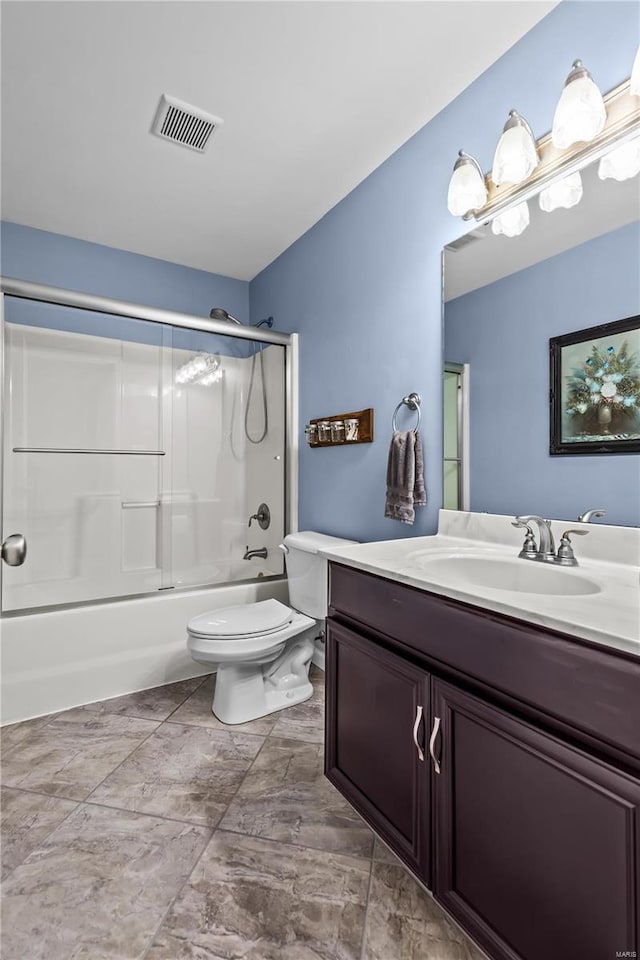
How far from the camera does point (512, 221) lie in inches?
57.9

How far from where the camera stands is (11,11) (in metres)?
1.39

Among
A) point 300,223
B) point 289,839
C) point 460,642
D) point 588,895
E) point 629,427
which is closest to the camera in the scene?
point 588,895

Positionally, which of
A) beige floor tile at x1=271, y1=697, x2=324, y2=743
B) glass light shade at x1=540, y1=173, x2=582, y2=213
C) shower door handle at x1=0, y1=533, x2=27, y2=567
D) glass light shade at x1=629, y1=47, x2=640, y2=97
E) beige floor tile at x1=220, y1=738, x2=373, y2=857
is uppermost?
glass light shade at x1=629, y1=47, x2=640, y2=97

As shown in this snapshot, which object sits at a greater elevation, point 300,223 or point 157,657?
point 300,223

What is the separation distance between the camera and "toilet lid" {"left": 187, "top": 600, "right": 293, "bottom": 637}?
191 cm

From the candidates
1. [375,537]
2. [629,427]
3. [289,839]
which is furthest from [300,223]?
[289,839]

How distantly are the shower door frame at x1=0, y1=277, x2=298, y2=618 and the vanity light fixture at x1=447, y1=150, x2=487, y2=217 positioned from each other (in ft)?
4.36

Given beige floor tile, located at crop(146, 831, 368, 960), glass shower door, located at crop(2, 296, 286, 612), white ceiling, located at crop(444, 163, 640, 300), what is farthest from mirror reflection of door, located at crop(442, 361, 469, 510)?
glass shower door, located at crop(2, 296, 286, 612)

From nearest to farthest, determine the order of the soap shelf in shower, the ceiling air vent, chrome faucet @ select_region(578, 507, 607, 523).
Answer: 1. chrome faucet @ select_region(578, 507, 607, 523)
2. the ceiling air vent
3. the soap shelf in shower

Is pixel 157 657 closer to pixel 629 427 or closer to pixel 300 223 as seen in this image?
pixel 629 427

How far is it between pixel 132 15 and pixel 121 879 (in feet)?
8.07

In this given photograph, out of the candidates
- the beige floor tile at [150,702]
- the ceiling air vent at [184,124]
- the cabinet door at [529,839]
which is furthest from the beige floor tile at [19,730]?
the ceiling air vent at [184,124]

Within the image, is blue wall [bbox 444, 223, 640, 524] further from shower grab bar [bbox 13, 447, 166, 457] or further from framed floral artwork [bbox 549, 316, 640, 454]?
shower grab bar [bbox 13, 447, 166, 457]

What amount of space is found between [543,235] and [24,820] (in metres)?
2.36
